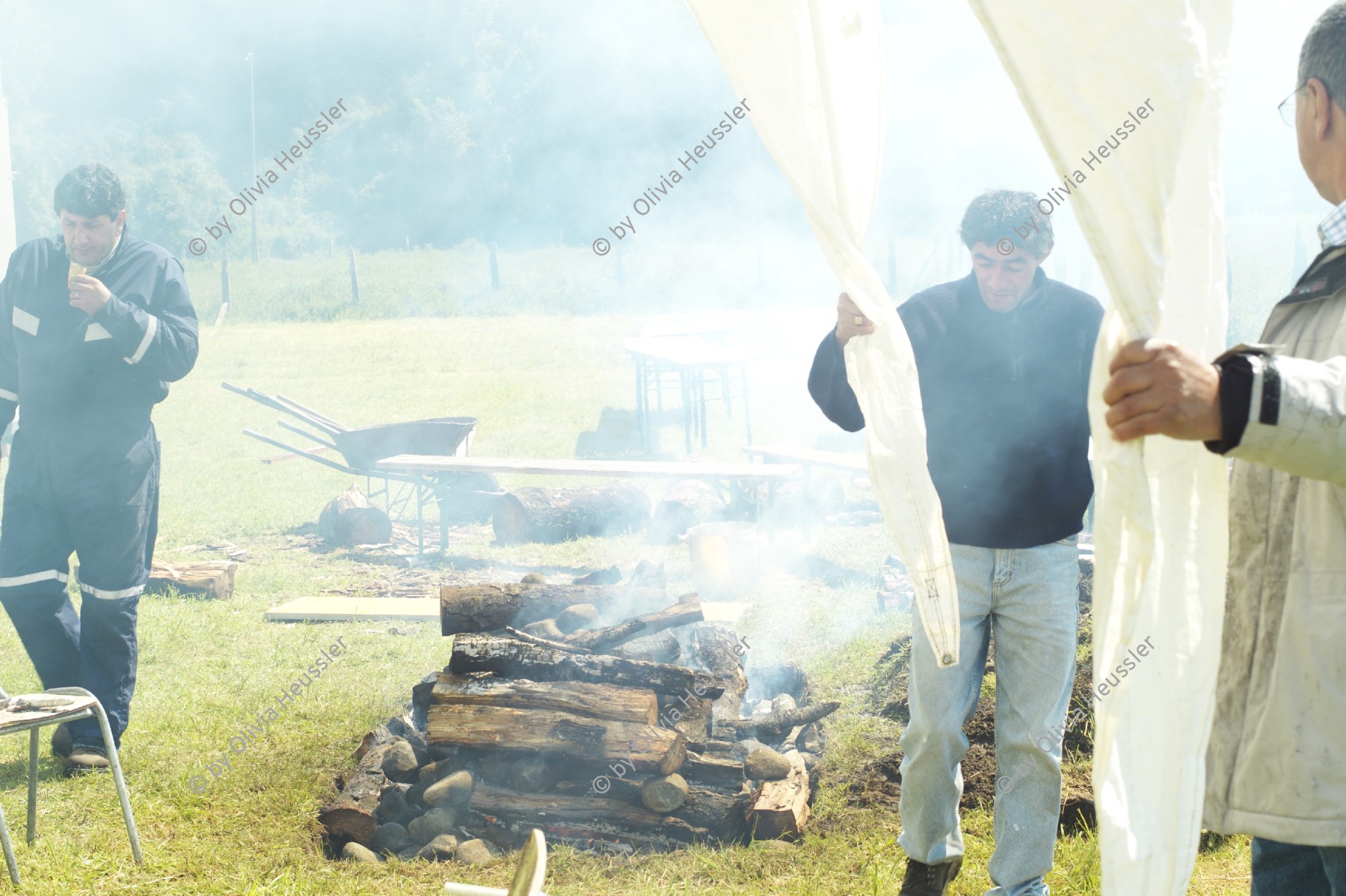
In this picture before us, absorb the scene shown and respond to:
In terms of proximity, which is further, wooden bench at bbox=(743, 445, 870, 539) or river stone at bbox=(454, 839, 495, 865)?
wooden bench at bbox=(743, 445, 870, 539)

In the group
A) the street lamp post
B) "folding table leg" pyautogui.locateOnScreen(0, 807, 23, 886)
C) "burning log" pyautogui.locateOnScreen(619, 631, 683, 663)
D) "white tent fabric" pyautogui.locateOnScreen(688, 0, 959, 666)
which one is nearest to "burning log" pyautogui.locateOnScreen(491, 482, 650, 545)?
"burning log" pyautogui.locateOnScreen(619, 631, 683, 663)

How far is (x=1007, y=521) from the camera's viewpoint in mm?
2732

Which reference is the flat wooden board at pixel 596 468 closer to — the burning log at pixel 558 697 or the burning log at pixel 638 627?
the burning log at pixel 638 627

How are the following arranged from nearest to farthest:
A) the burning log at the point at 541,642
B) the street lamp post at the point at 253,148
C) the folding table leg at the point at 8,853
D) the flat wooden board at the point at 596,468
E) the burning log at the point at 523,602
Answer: the folding table leg at the point at 8,853 → the burning log at the point at 541,642 → the burning log at the point at 523,602 → the flat wooden board at the point at 596,468 → the street lamp post at the point at 253,148

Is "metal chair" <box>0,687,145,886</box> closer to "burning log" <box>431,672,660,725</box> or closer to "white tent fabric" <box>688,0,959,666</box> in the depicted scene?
"burning log" <box>431,672,660,725</box>

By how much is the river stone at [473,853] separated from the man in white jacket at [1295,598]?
2.38 metres

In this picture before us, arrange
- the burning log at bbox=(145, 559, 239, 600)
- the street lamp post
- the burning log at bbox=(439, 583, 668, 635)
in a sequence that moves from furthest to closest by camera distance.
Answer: the street lamp post, the burning log at bbox=(145, 559, 239, 600), the burning log at bbox=(439, 583, 668, 635)

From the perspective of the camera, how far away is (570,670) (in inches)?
147

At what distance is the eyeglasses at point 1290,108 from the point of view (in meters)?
1.55

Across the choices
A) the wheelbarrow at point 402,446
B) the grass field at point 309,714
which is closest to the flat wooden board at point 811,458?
the grass field at point 309,714

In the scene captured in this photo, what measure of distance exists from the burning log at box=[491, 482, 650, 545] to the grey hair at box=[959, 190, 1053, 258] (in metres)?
5.68

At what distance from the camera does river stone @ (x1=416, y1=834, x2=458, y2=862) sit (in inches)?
130

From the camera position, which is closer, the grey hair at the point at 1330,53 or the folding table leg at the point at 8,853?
the grey hair at the point at 1330,53

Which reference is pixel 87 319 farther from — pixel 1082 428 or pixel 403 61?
pixel 403 61
